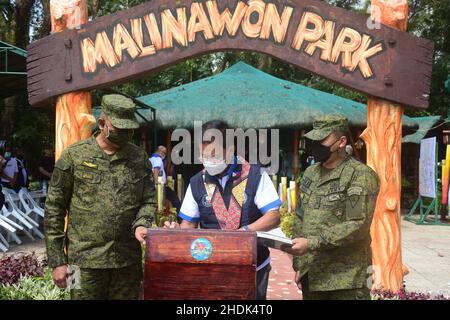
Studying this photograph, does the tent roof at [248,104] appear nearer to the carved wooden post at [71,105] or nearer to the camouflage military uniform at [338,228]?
the carved wooden post at [71,105]

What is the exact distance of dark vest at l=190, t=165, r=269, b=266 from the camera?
3.22 metres

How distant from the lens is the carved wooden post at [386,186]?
5270mm

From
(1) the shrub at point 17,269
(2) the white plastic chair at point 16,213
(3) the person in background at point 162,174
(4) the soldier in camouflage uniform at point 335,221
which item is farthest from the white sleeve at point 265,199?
(3) the person in background at point 162,174

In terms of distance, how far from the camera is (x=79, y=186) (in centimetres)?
316

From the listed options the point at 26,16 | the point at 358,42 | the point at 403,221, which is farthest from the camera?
the point at 26,16

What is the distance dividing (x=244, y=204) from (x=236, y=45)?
260cm

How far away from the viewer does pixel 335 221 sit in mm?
3117

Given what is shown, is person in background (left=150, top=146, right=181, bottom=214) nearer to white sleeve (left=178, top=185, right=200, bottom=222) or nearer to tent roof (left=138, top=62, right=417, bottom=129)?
tent roof (left=138, top=62, right=417, bottom=129)

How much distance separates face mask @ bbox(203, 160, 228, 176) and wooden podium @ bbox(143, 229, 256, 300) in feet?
1.97

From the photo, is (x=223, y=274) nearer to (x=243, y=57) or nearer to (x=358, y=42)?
(x=358, y=42)

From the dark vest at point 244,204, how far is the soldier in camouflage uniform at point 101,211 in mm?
322

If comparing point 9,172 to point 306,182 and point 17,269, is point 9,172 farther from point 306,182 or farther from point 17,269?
point 306,182
